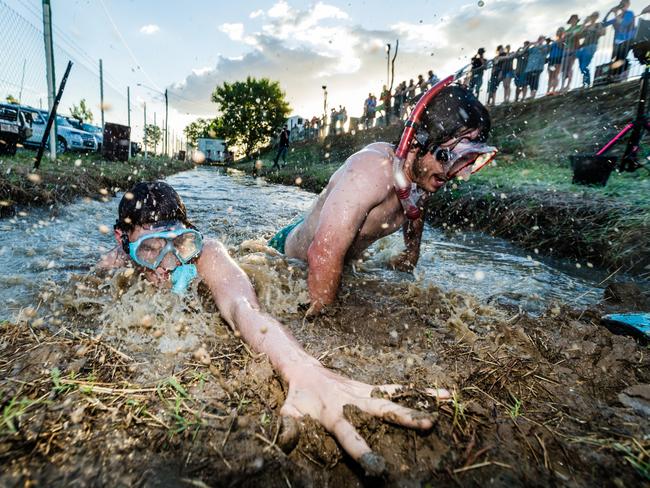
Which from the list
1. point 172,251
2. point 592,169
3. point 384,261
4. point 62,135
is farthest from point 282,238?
point 62,135

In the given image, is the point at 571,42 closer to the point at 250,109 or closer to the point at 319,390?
the point at 319,390

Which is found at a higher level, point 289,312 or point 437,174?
point 437,174

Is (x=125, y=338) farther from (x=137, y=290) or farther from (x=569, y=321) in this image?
(x=569, y=321)

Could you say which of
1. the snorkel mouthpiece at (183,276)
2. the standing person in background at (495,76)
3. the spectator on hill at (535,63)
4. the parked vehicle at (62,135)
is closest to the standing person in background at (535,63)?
the spectator on hill at (535,63)

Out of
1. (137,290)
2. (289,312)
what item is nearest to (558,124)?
(289,312)

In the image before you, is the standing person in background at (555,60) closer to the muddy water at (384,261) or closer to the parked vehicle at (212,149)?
the muddy water at (384,261)

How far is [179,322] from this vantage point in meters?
1.99

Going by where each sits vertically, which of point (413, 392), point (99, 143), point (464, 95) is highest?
point (99, 143)

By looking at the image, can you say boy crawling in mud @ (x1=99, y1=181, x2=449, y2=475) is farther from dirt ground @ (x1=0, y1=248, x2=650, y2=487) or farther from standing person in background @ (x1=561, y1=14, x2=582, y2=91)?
standing person in background @ (x1=561, y1=14, x2=582, y2=91)

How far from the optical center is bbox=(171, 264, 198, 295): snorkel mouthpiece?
7.68ft

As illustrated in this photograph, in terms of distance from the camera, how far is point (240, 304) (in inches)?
78.3

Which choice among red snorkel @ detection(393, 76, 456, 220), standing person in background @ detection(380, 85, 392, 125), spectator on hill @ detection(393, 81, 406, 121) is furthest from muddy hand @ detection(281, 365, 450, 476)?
standing person in background @ detection(380, 85, 392, 125)

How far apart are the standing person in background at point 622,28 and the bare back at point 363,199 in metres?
11.6

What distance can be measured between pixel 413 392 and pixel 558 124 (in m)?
12.5
